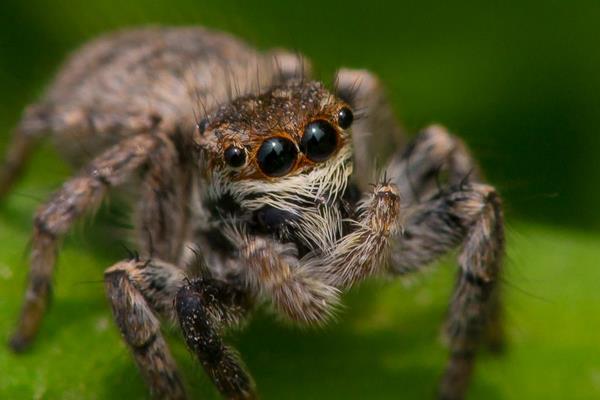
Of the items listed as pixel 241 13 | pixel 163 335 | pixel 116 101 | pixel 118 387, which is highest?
pixel 241 13

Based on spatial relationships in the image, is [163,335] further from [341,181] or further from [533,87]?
[533,87]

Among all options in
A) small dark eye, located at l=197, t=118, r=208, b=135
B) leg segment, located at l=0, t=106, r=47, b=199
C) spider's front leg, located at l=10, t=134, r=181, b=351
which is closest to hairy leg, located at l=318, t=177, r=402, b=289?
small dark eye, located at l=197, t=118, r=208, b=135

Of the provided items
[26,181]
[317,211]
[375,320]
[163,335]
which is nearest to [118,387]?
[163,335]

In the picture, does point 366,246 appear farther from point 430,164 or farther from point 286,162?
point 430,164

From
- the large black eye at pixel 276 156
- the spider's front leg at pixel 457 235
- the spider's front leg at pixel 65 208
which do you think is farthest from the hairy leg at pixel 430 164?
the spider's front leg at pixel 65 208

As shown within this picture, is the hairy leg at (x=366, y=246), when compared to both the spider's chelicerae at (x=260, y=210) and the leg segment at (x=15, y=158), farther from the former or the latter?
the leg segment at (x=15, y=158)
